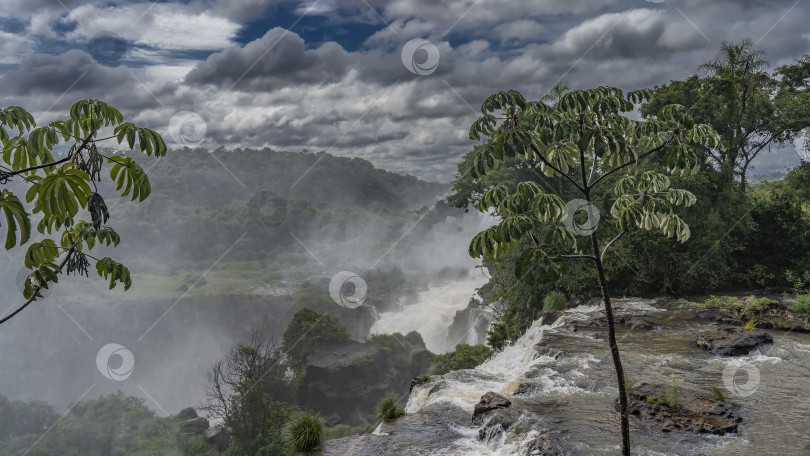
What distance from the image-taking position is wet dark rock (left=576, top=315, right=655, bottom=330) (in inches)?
538

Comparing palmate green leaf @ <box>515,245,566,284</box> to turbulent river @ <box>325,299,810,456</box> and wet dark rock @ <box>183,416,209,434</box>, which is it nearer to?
turbulent river @ <box>325,299,810,456</box>

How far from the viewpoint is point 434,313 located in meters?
76.1

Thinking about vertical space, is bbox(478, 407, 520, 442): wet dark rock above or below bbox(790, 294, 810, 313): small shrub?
below

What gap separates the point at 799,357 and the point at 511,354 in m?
6.92

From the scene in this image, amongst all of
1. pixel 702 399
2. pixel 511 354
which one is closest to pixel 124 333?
pixel 511 354

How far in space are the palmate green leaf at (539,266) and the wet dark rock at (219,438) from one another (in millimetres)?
42991

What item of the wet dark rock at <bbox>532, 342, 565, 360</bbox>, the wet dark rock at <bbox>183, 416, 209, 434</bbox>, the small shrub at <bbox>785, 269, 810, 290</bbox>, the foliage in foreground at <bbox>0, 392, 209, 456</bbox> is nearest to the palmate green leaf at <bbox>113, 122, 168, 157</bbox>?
the wet dark rock at <bbox>532, 342, 565, 360</bbox>

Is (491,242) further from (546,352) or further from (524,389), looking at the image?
(546,352)

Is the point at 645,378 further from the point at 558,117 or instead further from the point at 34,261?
the point at 34,261

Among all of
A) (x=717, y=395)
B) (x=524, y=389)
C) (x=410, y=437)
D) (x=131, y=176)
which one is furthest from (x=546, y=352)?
(x=131, y=176)

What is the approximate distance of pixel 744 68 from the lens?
73.0ft

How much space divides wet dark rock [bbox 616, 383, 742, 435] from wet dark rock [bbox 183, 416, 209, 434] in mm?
46735

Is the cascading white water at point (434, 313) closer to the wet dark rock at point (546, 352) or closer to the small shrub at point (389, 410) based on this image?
the wet dark rock at point (546, 352)

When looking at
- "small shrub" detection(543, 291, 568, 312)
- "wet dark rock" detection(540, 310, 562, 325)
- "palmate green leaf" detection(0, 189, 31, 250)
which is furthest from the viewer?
"small shrub" detection(543, 291, 568, 312)
